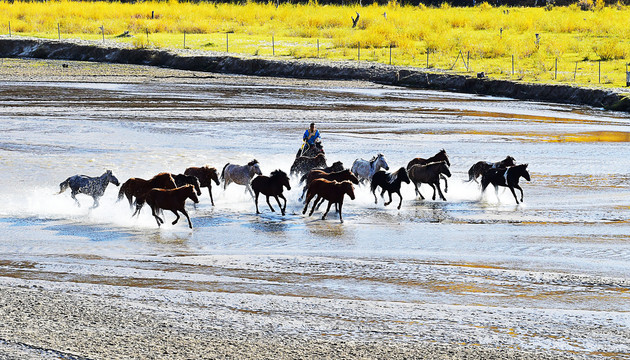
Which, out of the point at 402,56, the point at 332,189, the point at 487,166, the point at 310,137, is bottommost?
the point at 332,189

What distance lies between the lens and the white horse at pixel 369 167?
18927mm

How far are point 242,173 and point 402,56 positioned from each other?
129 feet

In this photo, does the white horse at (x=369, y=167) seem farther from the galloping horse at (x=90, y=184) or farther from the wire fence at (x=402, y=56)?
the wire fence at (x=402, y=56)

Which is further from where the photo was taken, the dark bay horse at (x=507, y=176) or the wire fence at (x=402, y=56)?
the wire fence at (x=402, y=56)

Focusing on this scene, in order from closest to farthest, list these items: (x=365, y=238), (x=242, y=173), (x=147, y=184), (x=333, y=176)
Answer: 1. (x=365, y=238)
2. (x=147, y=184)
3. (x=333, y=176)
4. (x=242, y=173)

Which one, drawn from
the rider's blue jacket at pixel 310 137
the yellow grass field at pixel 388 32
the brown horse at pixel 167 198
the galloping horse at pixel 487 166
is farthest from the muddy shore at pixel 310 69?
the brown horse at pixel 167 198

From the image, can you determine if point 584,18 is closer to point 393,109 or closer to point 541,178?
point 393,109

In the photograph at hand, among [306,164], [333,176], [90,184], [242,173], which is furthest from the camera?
[306,164]

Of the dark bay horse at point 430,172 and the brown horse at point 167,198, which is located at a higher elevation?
the dark bay horse at point 430,172

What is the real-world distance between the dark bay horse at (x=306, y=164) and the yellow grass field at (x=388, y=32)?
82.9 feet

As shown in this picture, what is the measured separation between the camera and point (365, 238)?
15.2 meters

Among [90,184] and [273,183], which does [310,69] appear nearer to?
[273,183]

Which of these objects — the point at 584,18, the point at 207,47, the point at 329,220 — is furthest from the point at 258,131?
the point at 584,18

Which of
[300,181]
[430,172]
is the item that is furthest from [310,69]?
[430,172]
